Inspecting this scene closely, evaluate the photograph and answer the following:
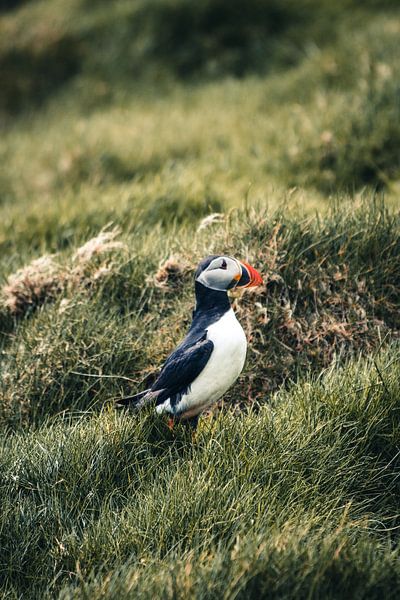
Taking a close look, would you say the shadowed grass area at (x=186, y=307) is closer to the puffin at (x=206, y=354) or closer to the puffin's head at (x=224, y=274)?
the puffin at (x=206, y=354)

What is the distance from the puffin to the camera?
297 cm

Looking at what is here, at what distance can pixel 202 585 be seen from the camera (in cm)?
237

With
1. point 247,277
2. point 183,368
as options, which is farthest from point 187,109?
point 183,368

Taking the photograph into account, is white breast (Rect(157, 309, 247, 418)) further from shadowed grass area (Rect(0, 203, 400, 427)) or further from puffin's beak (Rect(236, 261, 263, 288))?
shadowed grass area (Rect(0, 203, 400, 427))

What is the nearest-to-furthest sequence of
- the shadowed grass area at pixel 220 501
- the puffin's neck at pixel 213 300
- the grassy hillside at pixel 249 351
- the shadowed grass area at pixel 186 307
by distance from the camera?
the shadowed grass area at pixel 220 501 < the grassy hillside at pixel 249 351 < the puffin's neck at pixel 213 300 < the shadowed grass area at pixel 186 307

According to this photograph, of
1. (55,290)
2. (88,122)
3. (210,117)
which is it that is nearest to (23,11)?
(88,122)

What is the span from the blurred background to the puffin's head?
4.69 feet

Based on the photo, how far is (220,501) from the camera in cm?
278

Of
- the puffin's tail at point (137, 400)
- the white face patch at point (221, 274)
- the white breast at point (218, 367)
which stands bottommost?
the puffin's tail at point (137, 400)

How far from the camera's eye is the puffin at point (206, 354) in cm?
297

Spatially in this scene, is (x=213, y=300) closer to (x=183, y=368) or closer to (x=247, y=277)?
(x=247, y=277)

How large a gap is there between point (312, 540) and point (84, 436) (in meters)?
1.21

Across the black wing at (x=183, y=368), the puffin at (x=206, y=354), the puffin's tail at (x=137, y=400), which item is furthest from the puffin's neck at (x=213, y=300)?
the puffin's tail at (x=137, y=400)

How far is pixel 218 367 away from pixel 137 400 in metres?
0.53
